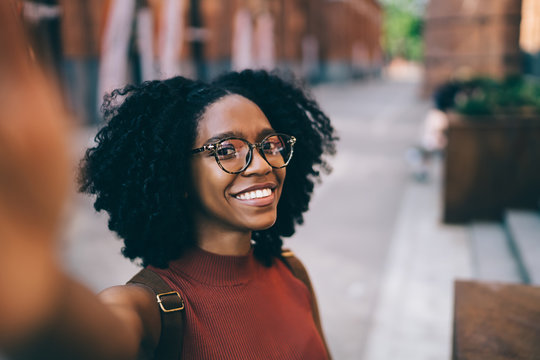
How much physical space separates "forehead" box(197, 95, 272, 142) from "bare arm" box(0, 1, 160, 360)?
871 mm

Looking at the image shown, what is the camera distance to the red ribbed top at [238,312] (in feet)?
3.99

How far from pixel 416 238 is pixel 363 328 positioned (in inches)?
84.6

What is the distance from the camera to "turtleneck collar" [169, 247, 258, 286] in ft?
4.45

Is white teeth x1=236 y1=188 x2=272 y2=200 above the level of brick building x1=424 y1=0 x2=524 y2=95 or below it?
below

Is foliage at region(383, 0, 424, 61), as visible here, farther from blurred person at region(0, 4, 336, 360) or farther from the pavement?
blurred person at region(0, 4, 336, 360)

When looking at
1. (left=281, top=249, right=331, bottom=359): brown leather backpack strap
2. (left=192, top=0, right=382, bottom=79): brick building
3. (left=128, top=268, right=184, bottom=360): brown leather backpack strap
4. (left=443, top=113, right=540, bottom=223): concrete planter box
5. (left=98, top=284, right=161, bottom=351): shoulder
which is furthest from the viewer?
(left=192, top=0, right=382, bottom=79): brick building

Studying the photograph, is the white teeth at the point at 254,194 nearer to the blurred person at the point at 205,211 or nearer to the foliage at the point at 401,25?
the blurred person at the point at 205,211

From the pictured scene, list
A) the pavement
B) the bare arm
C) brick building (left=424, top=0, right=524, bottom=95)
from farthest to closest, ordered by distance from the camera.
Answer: brick building (left=424, top=0, right=524, bottom=95), the pavement, the bare arm

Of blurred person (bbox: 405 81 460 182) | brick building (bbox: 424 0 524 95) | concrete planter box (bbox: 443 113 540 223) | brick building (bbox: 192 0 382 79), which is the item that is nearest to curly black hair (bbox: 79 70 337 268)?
concrete planter box (bbox: 443 113 540 223)

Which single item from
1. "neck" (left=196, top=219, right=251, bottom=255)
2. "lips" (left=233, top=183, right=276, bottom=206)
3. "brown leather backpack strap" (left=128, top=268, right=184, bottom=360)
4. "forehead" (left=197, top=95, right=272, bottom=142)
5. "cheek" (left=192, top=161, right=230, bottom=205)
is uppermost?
"forehead" (left=197, top=95, right=272, bottom=142)

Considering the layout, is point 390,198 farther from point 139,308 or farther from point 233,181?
point 139,308

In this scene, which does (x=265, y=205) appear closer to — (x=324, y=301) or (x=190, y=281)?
(x=190, y=281)

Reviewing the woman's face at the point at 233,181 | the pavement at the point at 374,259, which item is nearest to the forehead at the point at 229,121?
the woman's face at the point at 233,181

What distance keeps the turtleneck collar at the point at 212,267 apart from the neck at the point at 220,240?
25 millimetres
